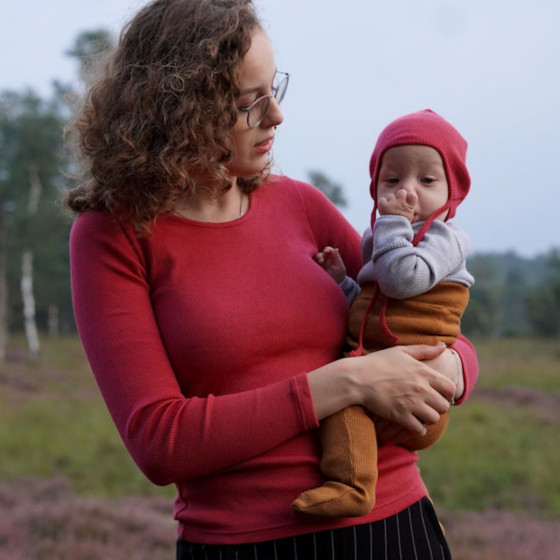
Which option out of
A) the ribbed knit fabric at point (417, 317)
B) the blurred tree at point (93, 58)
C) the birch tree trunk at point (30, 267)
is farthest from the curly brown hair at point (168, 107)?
the birch tree trunk at point (30, 267)

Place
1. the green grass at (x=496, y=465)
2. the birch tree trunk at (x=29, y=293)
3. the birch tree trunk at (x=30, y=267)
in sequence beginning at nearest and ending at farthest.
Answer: the green grass at (x=496, y=465), the birch tree trunk at (x=30, y=267), the birch tree trunk at (x=29, y=293)

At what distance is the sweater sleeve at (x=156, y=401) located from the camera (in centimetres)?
143

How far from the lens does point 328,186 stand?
20031 millimetres

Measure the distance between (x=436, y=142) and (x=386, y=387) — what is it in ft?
2.02

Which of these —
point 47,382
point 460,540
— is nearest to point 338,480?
point 460,540

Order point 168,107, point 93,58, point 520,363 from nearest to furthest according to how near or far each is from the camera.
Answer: point 168,107, point 93,58, point 520,363

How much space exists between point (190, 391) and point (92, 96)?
762 mm

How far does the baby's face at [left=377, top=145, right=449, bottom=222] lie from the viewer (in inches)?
66.6

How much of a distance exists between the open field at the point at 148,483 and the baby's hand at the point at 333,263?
4316mm

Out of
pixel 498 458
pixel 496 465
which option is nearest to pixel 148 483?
pixel 496 465

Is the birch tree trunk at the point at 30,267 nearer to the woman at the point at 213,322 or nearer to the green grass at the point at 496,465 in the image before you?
the green grass at the point at 496,465

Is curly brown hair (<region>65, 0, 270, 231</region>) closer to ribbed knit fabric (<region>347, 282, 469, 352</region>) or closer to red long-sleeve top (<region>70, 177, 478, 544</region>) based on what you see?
red long-sleeve top (<region>70, 177, 478, 544</region>)

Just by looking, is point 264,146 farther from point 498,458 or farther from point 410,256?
point 498,458

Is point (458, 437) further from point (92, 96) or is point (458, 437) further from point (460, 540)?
point (92, 96)
